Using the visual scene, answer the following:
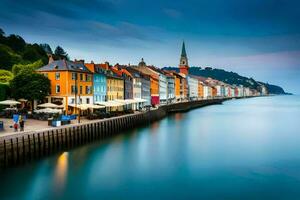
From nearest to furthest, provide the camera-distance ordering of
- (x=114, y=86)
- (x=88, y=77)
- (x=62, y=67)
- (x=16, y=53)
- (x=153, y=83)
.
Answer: (x=62, y=67) → (x=88, y=77) → (x=114, y=86) → (x=153, y=83) → (x=16, y=53)

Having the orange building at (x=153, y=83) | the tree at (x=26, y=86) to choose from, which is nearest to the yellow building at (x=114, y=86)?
the tree at (x=26, y=86)

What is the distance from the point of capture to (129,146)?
38.4 m

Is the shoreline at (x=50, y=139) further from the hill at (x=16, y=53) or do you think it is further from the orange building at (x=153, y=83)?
the orange building at (x=153, y=83)

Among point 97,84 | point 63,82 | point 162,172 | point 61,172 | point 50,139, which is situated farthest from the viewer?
point 97,84

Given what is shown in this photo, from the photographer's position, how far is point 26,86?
159ft

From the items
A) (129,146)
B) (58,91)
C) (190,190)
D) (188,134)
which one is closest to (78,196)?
(190,190)

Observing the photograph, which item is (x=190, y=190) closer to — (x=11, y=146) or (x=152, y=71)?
(x=11, y=146)

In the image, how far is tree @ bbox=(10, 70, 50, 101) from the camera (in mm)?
48156

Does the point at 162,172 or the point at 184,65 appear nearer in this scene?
the point at 162,172

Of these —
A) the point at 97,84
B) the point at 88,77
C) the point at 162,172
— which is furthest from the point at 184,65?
the point at 162,172

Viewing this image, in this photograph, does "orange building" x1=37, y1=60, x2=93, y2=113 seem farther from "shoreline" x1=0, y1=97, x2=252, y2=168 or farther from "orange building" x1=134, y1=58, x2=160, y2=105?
"orange building" x1=134, y1=58, x2=160, y2=105

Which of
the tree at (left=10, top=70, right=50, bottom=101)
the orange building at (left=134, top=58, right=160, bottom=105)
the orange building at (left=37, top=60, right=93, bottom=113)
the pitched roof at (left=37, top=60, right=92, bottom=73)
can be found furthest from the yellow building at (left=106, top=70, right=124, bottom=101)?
the orange building at (left=134, top=58, right=160, bottom=105)

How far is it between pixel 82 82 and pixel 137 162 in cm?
2924

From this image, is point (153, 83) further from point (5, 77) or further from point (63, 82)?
point (63, 82)
